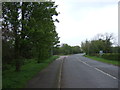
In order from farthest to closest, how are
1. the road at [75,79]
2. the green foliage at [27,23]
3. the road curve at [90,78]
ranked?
the green foliage at [27,23], the road curve at [90,78], the road at [75,79]

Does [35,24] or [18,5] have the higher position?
[18,5]

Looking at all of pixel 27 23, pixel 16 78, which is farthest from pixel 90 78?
pixel 27 23

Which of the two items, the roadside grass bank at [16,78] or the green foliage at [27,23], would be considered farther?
the green foliage at [27,23]

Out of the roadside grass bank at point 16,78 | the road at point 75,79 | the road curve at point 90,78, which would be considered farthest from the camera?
the road curve at point 90,78

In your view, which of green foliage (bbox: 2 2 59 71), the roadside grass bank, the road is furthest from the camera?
green foliage (bbox: 2 2 59 71)

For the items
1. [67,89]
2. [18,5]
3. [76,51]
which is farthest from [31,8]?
[76,51]

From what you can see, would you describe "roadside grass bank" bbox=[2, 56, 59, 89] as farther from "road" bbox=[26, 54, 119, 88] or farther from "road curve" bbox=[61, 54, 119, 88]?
"road curve" bbox=[61, 54, 119, 88]

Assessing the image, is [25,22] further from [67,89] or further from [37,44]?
[67,89]

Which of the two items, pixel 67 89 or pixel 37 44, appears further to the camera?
pixel 37 44

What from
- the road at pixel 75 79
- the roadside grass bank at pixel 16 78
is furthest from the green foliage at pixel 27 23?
the road at pixel 75 79

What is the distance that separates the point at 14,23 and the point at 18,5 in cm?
205

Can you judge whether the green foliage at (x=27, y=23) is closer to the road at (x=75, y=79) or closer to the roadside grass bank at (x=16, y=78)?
the roadside grass bank at (x=16, y=78)

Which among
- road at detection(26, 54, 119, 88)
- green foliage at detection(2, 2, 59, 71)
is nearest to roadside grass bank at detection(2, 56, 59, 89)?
road at detection(26, 54, 119, 88)

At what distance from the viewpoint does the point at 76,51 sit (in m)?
151
